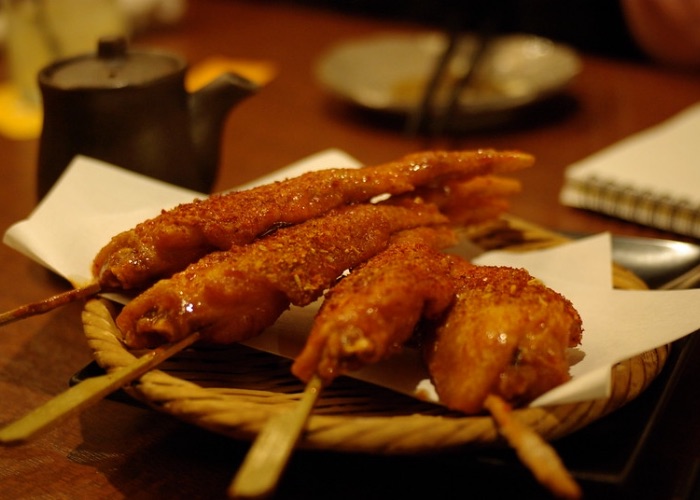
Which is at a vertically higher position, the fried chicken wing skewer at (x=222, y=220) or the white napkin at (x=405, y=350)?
the fried chicken wing skewer at (x=222, y=220)

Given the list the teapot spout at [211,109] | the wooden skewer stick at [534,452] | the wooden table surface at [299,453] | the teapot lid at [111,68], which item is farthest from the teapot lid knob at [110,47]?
the wooden skewer stick at [534,452]

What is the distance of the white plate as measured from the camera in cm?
249

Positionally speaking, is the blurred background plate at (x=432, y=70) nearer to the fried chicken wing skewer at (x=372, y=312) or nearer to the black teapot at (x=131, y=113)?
the black teapot at (x=131, y=113)

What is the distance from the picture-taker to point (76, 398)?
2.97ft

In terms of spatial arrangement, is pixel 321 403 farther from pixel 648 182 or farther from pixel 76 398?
pixel 648 182

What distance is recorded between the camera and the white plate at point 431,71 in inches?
98.0

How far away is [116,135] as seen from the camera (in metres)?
1.62

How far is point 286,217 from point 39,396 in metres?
0.51

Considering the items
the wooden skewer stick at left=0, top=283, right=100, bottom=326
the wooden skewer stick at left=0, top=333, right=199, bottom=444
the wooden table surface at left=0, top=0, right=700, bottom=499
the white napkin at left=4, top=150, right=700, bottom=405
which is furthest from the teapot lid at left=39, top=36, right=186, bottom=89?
the wooden skewer stick at left=0, top=333, right=199, bottom=444

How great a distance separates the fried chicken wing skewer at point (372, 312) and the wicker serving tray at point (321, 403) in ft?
0.24

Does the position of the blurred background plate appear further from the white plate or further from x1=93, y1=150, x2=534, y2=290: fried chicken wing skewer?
x1=93, y1=150, x2=534, y2=290: fried chicken wing skewer

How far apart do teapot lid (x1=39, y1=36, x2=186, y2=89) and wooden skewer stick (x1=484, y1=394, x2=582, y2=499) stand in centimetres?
107

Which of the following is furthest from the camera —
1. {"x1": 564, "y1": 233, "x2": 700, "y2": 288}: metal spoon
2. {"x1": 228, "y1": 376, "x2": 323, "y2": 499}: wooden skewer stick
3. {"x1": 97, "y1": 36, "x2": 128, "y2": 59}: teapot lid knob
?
{"x1": 97, "y1": 36, "x2": 128, "y2": 59}: teapot lid knob

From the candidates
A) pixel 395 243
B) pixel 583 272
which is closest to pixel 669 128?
pixel 583 272
